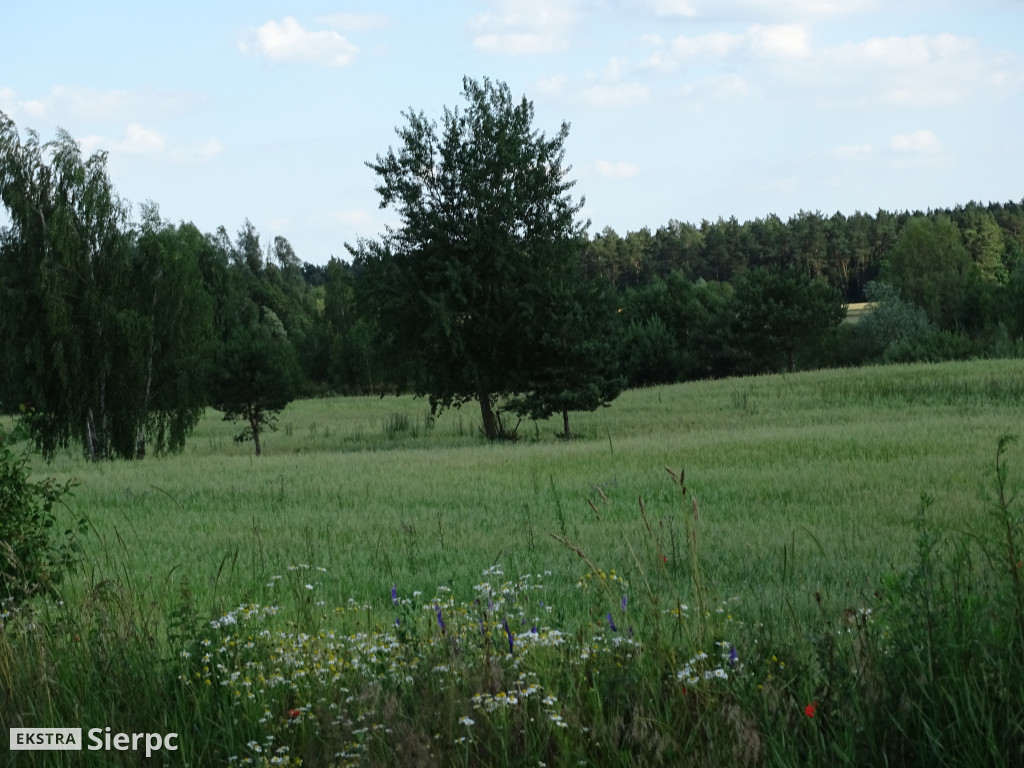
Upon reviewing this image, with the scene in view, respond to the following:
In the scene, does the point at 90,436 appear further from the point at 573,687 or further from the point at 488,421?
the point at 573,687

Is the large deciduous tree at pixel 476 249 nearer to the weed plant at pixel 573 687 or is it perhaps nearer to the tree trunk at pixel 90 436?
the tree trunk at pixel 90 436

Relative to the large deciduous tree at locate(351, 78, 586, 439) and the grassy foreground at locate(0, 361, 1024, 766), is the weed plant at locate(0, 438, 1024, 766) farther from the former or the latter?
the large deciduous tree at locate(351, 78, 586, 439)

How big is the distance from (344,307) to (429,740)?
8931 centimetres

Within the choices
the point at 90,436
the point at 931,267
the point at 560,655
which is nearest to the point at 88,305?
the point at 90,436

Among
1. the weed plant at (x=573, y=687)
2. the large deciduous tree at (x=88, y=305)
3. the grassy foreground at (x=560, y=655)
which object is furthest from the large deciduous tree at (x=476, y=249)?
the weed plant at (x=573, y=687)

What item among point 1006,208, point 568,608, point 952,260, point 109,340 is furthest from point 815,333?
point 1006,208

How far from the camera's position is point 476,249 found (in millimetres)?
28688

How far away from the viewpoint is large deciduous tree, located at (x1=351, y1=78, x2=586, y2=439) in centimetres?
2818

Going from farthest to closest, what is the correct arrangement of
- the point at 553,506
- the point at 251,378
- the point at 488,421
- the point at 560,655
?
the point at 251,378 → the point at 488,421 → the point at 553,506 → the point at 560,655

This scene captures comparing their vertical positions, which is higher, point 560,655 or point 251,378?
point 251,378

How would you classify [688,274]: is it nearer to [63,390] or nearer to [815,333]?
[815,333]

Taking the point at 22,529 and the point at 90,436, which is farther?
the point at 90,436

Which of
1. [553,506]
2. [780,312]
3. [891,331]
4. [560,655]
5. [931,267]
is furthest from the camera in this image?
[931,267]

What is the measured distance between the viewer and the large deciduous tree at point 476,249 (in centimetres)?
2818
